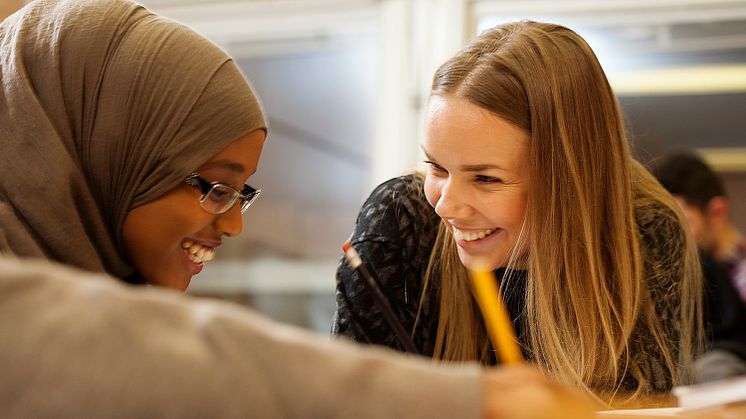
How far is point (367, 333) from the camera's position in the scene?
1447mm

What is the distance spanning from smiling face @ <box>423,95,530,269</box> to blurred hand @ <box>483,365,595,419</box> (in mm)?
794

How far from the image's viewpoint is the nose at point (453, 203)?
137cm

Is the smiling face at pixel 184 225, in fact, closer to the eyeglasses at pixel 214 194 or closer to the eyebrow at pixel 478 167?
the eyeglasses at pixel 214 194

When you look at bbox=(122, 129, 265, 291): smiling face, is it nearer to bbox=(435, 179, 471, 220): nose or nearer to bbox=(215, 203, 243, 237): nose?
bbox=(215, 203, 243, 237): nose

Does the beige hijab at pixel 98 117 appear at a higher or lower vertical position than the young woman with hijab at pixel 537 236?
higher

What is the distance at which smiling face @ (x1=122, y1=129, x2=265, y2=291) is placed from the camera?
1.15 meters

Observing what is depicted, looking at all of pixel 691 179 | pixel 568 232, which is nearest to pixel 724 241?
pixel 691 179

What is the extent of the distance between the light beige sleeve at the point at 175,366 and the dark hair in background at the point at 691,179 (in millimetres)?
2508

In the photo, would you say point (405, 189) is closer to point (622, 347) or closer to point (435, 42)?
point (622, 347)

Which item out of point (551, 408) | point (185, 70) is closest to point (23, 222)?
point (185, 70)

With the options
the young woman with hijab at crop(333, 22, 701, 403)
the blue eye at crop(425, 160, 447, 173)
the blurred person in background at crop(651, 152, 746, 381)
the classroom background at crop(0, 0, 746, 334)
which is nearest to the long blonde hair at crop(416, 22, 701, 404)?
the young woman with hijab at crop(333, 22, 701, 403)

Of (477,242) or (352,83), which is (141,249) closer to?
(477,242)

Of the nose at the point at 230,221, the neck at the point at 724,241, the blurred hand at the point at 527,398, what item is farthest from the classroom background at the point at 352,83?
the blurred hand at the point at 527,398

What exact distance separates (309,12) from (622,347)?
1.82 metres
